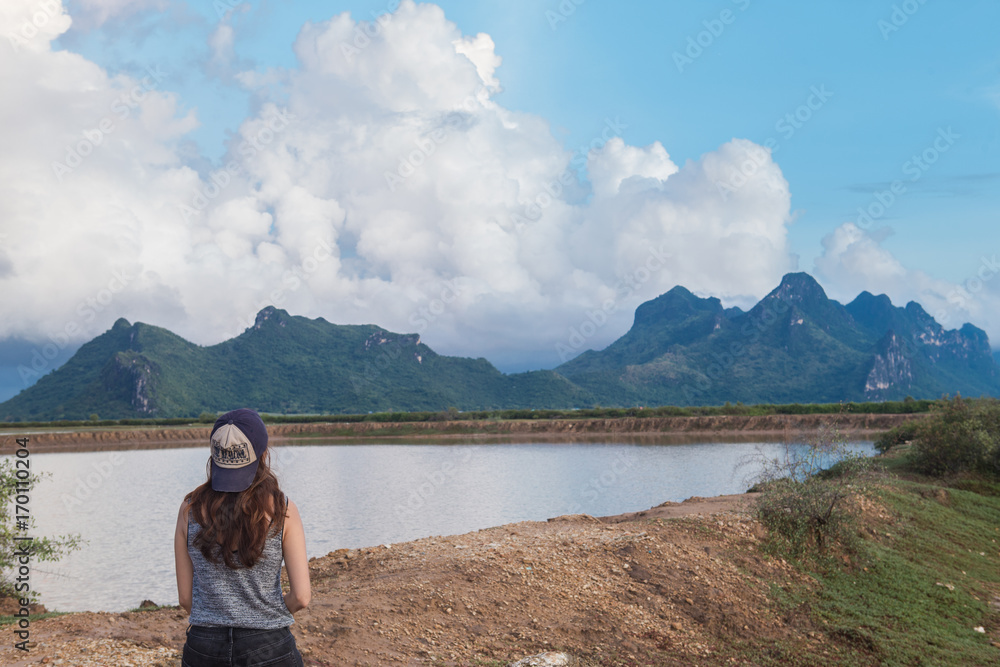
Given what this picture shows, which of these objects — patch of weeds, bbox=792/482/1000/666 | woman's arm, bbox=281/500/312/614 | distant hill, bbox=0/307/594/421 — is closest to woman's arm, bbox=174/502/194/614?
woman's arm, bbox=281/500/312/614

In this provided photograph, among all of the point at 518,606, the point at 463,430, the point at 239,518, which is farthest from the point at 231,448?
the point at 463,430

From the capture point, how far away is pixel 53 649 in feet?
20.9

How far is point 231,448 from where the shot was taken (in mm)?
2990

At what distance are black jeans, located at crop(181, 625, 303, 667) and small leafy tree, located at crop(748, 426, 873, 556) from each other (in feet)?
34.7

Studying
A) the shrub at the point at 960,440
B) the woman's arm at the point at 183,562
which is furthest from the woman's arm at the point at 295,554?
the shrub at the point at 960,440

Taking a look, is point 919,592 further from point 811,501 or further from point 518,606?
point 518,606

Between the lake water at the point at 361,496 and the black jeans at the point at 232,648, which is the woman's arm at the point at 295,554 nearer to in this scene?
the black jeans at the point at 232,648

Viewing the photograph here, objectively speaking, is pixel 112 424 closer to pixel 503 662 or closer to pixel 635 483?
pixel 635 483

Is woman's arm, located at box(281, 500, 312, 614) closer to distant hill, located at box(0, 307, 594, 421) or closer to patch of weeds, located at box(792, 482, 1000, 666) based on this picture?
patch of weeds, located at box(792, 482, 1000, 666)

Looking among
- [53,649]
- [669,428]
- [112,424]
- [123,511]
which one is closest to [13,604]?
[53,649]

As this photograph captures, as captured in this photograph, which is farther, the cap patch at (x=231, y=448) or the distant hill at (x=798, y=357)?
the distant hill at (x=798, y=357)

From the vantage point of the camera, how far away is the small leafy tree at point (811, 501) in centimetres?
1178

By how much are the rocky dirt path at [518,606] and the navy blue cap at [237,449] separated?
442 cm

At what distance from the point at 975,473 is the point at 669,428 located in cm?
4704
